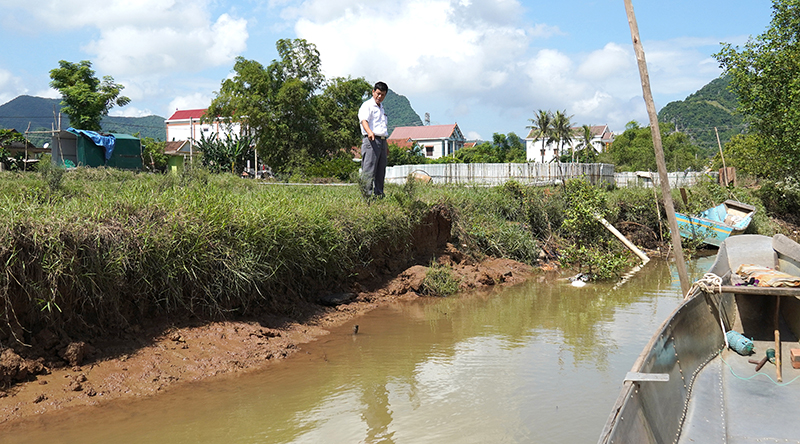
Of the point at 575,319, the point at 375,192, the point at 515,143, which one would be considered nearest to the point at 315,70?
the point at 375,192

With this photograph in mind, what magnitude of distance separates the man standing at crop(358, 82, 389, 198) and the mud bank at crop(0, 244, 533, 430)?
2.61 m

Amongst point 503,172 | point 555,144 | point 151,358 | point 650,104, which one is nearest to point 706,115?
point 555,144

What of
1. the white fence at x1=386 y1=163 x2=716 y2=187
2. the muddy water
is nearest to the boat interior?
the muddy water

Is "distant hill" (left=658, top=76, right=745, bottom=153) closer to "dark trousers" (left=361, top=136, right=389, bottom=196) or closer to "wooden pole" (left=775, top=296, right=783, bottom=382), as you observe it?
"dark trousers" (left=361, top=136, right=389, bottom=196)

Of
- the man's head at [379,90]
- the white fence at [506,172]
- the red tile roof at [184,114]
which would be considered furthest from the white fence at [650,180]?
the red tile roof at [184,114]

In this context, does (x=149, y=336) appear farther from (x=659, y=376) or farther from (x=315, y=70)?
(x=315, y=70)

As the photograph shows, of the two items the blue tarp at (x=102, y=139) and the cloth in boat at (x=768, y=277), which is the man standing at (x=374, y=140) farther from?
the blue tarp at (x=102, y=139)

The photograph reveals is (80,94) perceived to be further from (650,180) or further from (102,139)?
(650,180)

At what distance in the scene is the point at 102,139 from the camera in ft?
64.0

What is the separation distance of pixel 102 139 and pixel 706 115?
97790 millimetres

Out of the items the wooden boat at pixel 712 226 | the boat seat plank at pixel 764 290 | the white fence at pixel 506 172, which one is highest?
the white fence at pixel 506 172

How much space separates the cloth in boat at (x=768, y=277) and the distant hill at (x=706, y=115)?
82894 millimetres

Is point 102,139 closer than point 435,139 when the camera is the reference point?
Yes

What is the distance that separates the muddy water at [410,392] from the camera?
13.5 feet
